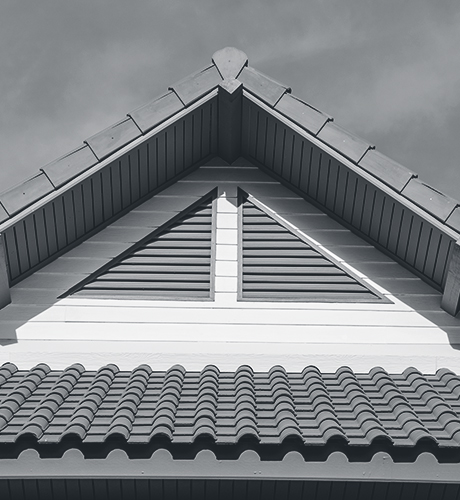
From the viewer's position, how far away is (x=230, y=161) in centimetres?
680

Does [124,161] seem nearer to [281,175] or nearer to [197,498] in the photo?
[281,175]

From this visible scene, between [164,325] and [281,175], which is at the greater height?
[281,175]

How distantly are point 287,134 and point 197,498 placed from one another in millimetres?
3537

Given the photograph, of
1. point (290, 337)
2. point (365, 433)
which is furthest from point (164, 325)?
point (365, 433)

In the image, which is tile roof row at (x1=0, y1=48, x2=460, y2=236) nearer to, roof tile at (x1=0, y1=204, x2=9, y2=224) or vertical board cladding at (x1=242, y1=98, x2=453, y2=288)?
roof tile at (x1=0, y1=204, x2=9, y2=224)

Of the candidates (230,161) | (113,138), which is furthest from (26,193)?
(230,161)

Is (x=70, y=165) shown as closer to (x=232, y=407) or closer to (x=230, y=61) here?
(x=230, y=61)

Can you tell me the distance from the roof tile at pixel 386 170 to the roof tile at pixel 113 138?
1905 mm

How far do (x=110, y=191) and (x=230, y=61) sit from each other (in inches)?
61.6

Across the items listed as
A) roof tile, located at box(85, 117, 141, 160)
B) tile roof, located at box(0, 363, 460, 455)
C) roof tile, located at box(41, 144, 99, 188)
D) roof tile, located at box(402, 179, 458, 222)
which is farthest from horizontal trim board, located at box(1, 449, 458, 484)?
roof tile, located at box(85, 117, 141, 160)

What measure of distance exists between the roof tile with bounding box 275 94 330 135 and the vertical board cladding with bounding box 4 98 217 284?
673 millimetres

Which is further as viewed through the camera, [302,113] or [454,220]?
[302,113]

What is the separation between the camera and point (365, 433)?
3.58m

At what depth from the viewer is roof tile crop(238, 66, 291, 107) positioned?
241 inches
